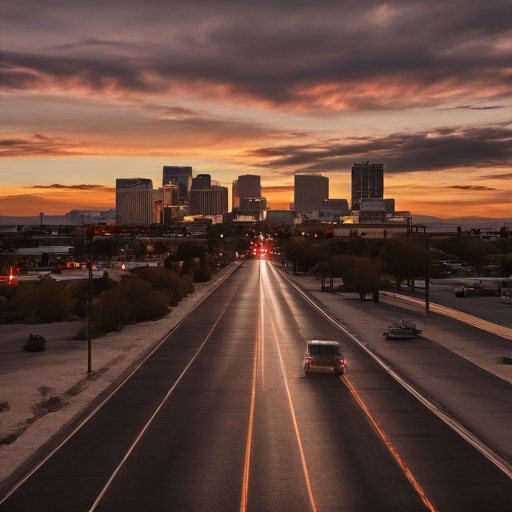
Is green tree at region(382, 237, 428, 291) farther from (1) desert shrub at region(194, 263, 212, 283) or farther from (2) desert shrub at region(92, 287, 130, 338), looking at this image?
(2) desert shrub at region(92, 287, 130, 338)

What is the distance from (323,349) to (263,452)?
466 inches

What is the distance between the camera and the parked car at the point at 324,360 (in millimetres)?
27312

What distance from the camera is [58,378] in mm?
27516

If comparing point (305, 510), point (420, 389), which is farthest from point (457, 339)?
point (305, 510)

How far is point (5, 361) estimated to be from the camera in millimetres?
33469

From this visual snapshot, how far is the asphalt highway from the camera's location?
43.4 feet

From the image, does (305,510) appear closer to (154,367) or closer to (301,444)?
(301,444)

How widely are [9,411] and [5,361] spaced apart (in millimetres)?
13460

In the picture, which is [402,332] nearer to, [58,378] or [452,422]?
[452,422]

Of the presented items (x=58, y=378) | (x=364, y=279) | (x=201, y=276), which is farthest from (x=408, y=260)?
(x=58, y=378)

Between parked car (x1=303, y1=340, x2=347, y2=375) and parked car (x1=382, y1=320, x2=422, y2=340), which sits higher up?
parked car (x1=303, y1=340, x2=347, y2=375)

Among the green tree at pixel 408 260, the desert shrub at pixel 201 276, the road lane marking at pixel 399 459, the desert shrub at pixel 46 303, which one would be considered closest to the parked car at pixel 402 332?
the road lane marking at pixel 399 459

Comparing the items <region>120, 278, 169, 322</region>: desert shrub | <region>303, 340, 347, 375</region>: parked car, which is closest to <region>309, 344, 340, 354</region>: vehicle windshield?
<region>303, 340, 347, 375</region>: parked car

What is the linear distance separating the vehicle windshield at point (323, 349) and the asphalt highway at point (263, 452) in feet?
4.13
